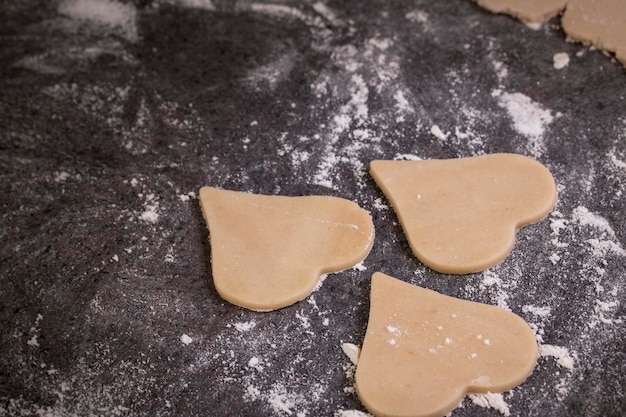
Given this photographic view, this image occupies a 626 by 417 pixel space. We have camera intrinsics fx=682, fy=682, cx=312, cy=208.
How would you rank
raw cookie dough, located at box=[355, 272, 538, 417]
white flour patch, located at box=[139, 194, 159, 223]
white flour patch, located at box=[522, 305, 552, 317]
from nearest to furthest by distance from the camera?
raw cookie dough, located at box=[355, 272, 538, 417], white flour patch, located at box=[522, 305, 552, 317], white flour patch, located at box=[139, 194, 159, 223]

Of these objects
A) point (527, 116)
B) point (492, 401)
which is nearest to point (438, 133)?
point (527, 116)

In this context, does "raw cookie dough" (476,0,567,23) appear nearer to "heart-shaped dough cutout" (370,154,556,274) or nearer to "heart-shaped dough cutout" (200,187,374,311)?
"heart-shaped dough cutout" (370,154,556,274)

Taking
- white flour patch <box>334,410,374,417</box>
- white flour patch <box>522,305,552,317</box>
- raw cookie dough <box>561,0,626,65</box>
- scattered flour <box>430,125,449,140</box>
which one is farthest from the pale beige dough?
white flour patch <box>334,410,374,417</box>

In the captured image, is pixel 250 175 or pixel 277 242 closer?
pixel 277 242

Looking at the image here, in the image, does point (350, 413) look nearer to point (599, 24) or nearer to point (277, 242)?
point (277, 242)

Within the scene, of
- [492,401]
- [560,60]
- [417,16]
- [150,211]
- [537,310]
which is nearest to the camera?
[492,401]

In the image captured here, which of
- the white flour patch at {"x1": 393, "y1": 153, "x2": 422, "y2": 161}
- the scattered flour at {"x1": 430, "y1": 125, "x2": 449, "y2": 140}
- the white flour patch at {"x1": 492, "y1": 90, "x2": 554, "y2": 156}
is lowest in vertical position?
the white flour patch at {"x1": 393, "y1": 153, "x2": 422, "y2": 161}
